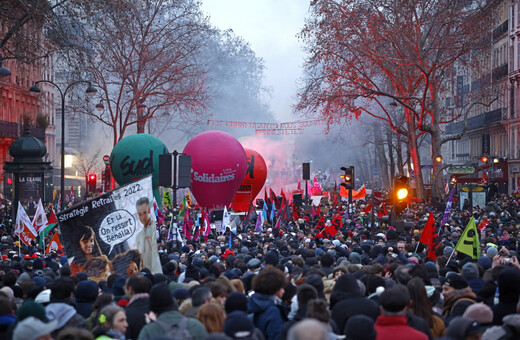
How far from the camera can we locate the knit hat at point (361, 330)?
6.35 metres

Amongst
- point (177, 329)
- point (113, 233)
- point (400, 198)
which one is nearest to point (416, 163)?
point (400, 198)

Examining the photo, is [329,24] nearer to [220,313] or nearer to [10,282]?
[10,282]

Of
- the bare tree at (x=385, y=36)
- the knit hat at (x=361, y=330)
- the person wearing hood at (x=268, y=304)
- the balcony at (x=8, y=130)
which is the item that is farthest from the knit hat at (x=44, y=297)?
the balcony at (x=8, y=130)

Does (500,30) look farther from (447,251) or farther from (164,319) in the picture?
(164,319)

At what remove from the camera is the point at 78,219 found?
37.7 feet

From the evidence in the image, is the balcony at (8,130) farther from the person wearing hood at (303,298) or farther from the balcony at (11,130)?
the person wearing hood at (303,298)

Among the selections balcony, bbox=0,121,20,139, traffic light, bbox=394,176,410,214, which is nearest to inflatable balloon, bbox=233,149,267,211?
balcony, bbox=0,121,20,139

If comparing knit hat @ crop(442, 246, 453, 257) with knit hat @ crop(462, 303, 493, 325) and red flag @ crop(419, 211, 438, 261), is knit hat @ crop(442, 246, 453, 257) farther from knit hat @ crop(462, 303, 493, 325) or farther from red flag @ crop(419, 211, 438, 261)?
knit hat @ crop(462, 303, 493, 325)

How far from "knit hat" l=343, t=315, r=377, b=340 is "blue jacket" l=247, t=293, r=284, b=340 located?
1022 millimetres

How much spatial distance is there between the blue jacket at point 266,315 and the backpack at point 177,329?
35.6 inches

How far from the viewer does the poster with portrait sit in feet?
36.4

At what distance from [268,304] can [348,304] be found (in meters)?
0.73

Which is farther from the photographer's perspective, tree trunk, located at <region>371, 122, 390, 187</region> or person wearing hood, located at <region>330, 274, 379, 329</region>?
tree trunk, located at <region>371, 122, 390, 187</region>

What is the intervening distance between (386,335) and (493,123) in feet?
190
